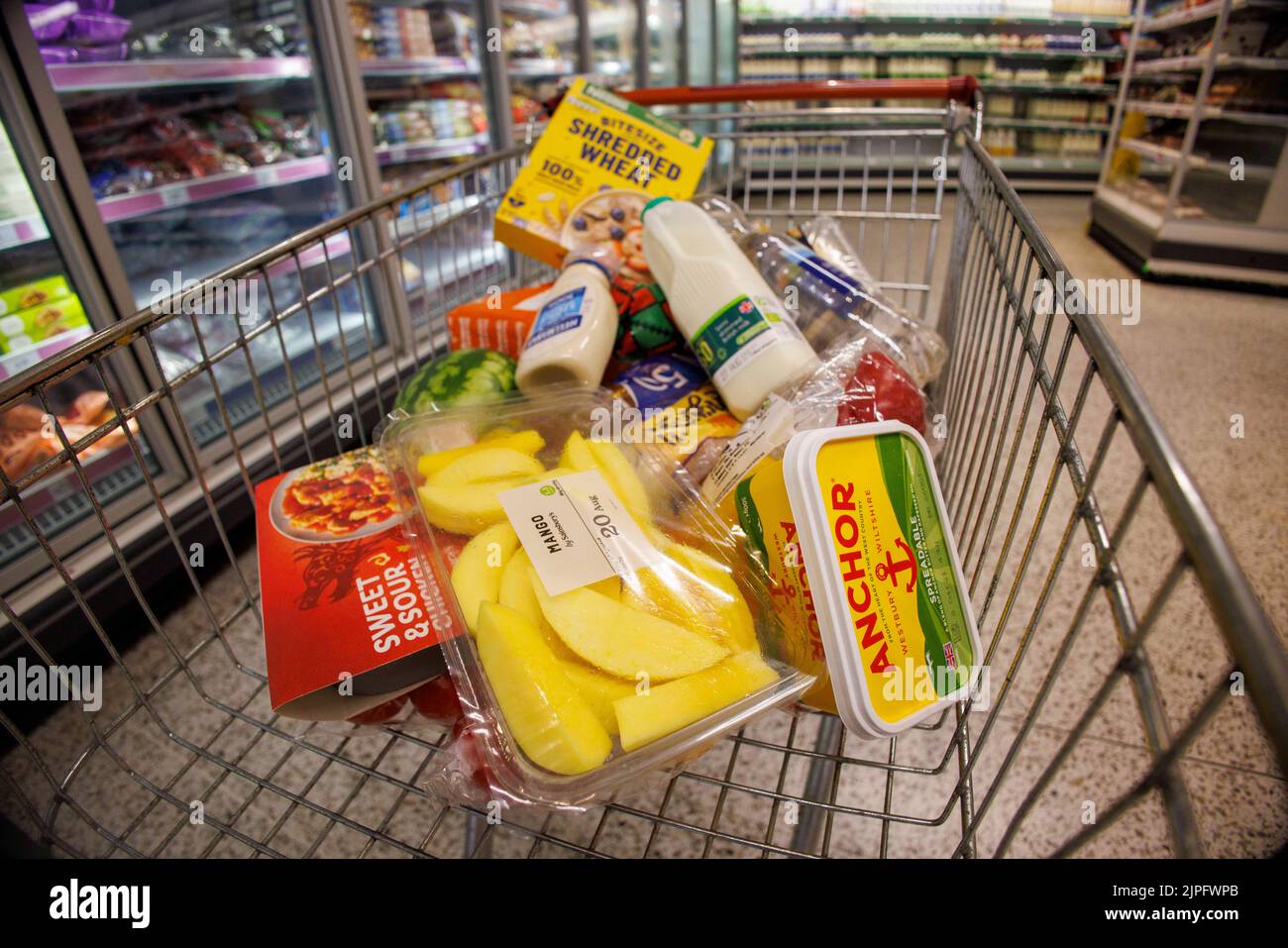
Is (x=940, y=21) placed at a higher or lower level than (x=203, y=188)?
higher

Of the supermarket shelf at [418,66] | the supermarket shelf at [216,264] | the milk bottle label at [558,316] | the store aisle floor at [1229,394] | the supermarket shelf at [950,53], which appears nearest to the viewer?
the milk bottle label at [558,316]

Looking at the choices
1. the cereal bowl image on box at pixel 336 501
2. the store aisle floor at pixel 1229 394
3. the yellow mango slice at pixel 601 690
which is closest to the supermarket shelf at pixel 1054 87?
the store aisle floor at pixel 1229 394

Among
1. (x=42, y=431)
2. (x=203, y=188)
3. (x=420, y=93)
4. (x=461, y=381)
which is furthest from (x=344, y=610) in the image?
(x=420, y=93)

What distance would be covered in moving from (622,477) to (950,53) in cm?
752

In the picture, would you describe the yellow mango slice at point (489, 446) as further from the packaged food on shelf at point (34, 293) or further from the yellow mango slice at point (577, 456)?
the packaged food on shelf at point (34, 293)

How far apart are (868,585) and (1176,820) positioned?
28cm

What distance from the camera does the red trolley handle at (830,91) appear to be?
1292 millimetres

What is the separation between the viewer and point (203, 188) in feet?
6.40

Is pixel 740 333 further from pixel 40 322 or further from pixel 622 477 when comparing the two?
pixel 40 322

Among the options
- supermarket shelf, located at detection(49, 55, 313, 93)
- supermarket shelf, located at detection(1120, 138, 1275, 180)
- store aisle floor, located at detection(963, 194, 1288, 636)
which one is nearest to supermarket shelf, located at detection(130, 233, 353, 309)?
supermarket shelf, located at detection(49, 55, 313, 93)

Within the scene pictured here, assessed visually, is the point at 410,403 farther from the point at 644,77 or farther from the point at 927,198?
the point at 927,198

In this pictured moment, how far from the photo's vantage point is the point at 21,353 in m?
1.63

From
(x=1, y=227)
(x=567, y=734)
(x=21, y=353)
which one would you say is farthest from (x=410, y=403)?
(x=21, y=353)

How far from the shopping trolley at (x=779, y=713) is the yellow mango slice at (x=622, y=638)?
130 mm
